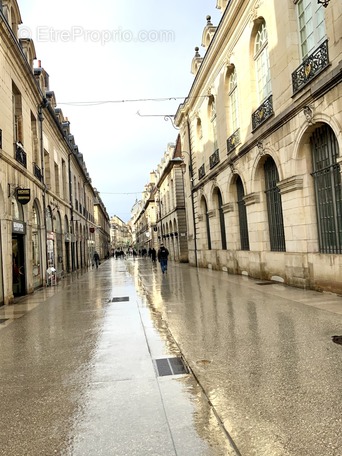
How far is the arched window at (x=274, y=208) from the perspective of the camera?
1342cm

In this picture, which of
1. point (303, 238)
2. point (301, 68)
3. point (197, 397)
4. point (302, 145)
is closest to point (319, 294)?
point (303, 238)

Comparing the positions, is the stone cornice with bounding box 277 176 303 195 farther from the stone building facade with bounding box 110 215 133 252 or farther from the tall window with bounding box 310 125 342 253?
the stone building facade with bounding box 110 215 133 252

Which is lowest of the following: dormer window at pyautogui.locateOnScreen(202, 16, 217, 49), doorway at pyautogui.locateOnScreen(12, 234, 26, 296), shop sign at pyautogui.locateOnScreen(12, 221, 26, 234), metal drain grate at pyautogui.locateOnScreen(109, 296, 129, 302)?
metal drain grate at pyautogui.locateOnScreen(109, 296, 129, 302)

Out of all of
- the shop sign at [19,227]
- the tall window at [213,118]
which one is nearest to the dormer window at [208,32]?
the tall window at [213,118]

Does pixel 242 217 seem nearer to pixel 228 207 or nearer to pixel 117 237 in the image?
pixel 228 207

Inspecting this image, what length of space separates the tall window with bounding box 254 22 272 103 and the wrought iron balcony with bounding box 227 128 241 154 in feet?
7.23

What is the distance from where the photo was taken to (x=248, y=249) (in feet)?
55.3

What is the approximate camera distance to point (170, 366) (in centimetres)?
499

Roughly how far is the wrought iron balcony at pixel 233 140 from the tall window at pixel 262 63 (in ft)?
7.23

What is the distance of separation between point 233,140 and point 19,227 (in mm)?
9708

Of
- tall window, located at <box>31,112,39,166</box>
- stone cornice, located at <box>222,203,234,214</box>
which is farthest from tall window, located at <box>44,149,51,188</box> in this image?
stone cornice, located at <box>222,203,234,214</box>

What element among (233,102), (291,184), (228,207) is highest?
(233,102)

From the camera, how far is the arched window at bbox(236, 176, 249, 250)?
672 inches

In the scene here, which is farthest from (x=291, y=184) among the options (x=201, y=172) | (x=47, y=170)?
(x=47, y=170)
